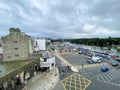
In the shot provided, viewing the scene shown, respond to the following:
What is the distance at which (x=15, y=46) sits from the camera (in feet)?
109

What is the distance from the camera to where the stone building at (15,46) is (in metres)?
32.2

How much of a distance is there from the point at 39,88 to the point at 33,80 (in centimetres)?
399

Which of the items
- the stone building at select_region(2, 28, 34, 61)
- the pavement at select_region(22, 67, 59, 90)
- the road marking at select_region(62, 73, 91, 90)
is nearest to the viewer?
the pavement at select_region(22, 67, 59, 90)

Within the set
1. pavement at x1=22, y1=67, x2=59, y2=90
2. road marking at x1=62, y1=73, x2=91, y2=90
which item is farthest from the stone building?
road marking at x1=62, y1=73, x2=91, y2=90

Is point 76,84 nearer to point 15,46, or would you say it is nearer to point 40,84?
point 40,84

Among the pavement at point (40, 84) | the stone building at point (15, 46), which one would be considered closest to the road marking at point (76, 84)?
the pavement at point (40, 84)

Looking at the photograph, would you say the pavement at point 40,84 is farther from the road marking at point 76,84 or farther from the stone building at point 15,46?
the stone building at point 15,46

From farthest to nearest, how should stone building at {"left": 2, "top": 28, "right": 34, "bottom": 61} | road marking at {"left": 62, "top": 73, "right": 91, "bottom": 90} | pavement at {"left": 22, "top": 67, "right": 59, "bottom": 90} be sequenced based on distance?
1. stone building at {"left": 2, "top": 28, "right": 34, "bottom": 61}
2. road marking at {"left": 62, "top": 73, "right": 91, "bottom": 90}
3. pavement at {"left": 22, "top": 67, "right": 59, "bottom": 90}

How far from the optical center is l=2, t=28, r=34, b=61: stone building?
32.2 m

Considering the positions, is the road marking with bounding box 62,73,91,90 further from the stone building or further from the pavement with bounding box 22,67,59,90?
the stone building

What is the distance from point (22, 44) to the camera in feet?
112

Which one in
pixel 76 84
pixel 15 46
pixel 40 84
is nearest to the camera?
pixel 40 84

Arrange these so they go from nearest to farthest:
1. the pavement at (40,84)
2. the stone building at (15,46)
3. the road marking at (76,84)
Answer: the pavement at (40,84)
the road marking at (76,84)
the stone building at (15,46)

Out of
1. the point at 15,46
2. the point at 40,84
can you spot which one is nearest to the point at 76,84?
the point at 40,84
